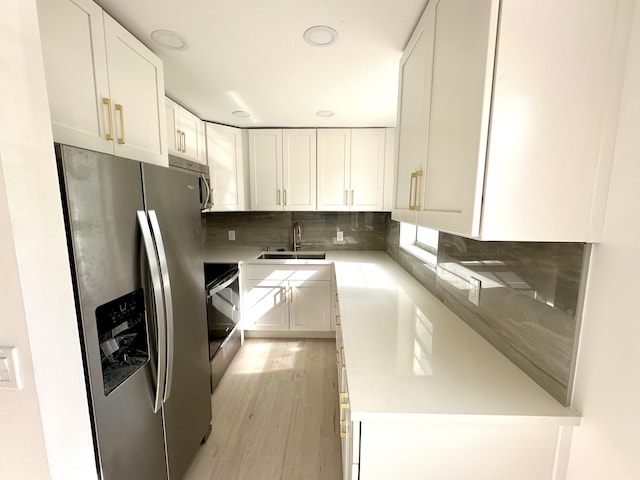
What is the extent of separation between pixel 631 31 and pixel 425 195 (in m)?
0.59

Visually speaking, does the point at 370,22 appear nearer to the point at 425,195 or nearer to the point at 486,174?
the point at 425,195

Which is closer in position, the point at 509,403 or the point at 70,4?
the point at 509,403

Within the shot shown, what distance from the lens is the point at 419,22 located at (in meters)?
1.12

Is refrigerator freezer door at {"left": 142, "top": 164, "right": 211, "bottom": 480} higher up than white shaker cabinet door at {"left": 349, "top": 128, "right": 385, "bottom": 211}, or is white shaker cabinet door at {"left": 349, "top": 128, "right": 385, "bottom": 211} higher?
white shaker cabinet door at {"left": 349, "top": 128, "right": 385, "bottom": 211}

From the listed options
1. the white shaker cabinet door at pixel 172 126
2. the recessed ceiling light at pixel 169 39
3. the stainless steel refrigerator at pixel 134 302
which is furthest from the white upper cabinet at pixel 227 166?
the stainless steel refrigerator at pixel 134 302

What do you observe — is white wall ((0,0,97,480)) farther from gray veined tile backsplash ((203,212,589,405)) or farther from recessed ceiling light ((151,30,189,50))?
gray veined tile backsplash ((203,212,589,405))

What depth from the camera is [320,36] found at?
4.16ft

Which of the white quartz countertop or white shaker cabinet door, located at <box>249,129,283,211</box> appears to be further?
white shaker cabinet door, located at <box>249,129,283,211</box>

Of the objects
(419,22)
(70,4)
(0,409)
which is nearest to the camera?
(0,409)

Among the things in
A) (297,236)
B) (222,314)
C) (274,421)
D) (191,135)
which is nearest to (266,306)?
(222,314)

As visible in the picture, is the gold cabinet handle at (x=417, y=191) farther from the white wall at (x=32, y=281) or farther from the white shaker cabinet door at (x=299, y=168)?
the white shaker cabinet door at (x=299, y=168)

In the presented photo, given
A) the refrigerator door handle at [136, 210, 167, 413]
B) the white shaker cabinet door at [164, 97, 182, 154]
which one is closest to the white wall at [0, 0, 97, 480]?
the refrigerator door handle at [136, 210, 167, 413]

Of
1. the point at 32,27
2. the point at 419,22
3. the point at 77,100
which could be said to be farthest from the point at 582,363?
the point at 77,100

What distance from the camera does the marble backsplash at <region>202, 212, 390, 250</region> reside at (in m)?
3.31
